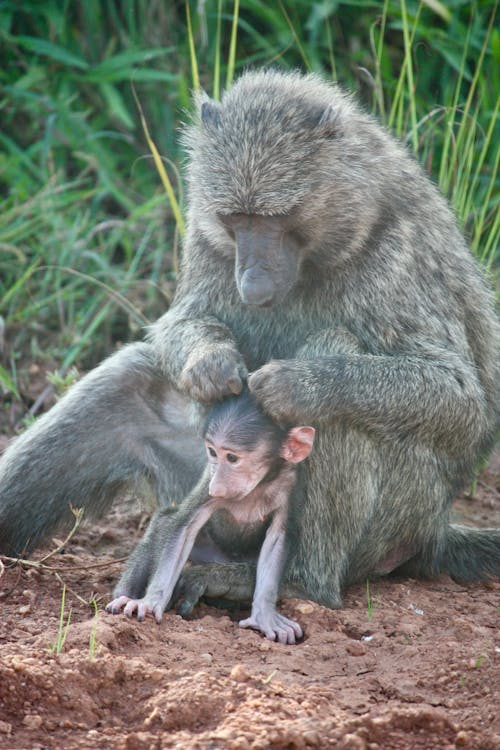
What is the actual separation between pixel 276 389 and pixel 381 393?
1.24 ft

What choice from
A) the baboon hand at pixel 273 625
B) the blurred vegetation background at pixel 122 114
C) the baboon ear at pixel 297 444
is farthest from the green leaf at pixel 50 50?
the baboon hand at pixel 273 625

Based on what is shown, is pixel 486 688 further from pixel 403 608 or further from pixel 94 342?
pixel 94 342

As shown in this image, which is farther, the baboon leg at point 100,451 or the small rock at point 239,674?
the baboon leg at point 100,451

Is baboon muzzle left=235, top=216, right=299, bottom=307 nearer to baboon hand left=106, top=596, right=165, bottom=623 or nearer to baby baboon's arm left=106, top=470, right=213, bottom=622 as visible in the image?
baby baboon's arm left=106, top=470, right=213, bottom=622

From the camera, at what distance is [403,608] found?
4148mm

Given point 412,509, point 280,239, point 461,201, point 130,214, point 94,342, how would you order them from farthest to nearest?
point 130,214 < point 94,342 < point 461,201 < point 412,509 < point 280,239

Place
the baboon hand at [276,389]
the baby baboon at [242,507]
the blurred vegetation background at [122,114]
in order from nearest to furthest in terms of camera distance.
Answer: the baby baboon at [242,507], the baboon hand at [276,389], the blurred vegetation background at [122,114]

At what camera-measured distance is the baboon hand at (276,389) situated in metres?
3.96

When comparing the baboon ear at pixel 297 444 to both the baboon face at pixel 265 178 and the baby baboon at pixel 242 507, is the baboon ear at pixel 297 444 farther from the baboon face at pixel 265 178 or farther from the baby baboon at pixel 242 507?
the baboon face at pixel 265 178

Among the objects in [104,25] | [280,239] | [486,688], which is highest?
[104,25]

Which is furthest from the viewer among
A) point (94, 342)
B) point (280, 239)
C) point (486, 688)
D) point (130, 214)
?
point (130, 214)

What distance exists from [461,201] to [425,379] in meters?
1.64

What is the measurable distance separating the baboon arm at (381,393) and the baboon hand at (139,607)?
702 mm

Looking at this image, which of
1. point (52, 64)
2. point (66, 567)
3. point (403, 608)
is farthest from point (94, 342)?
point (403, 608)
